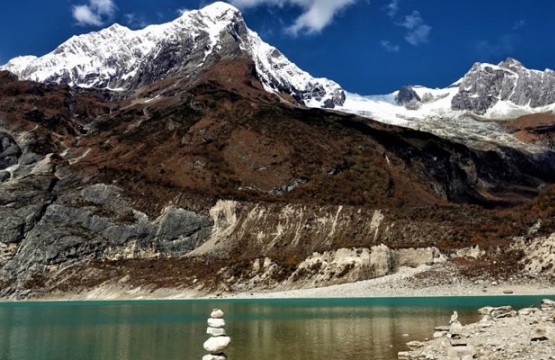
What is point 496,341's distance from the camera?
106 feet

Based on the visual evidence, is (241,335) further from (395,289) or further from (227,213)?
(227,213)

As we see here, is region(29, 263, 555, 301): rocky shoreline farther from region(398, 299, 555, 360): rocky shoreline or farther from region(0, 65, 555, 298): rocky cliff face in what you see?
region(398, 299, 555, 360): rocky shoreline

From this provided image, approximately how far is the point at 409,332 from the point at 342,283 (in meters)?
70.9

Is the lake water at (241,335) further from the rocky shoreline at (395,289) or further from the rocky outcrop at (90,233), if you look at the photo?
the rocky outcrop at (90,233)

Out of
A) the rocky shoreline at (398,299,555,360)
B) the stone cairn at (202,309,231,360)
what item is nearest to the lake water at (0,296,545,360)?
the rocky shoreline at (398,299,555,360)

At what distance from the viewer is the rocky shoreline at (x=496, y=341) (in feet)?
92.5

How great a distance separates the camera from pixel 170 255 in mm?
145875

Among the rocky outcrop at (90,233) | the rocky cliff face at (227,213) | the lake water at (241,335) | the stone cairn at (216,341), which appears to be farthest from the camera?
the rocky outcrop at (90,233)

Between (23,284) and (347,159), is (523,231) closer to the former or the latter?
(347,159)

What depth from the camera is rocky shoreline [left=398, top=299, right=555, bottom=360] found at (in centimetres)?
2819

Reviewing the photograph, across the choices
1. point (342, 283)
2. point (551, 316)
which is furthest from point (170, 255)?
point (551, 316)

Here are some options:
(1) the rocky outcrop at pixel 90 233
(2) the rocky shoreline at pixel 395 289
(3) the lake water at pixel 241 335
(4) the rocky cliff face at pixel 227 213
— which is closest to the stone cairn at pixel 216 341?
(3) the lake water at pixel 241 335

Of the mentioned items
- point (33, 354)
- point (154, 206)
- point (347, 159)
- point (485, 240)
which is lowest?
point (33, 354)

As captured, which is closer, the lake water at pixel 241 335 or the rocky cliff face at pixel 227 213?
the lake water at pixel 241 335
